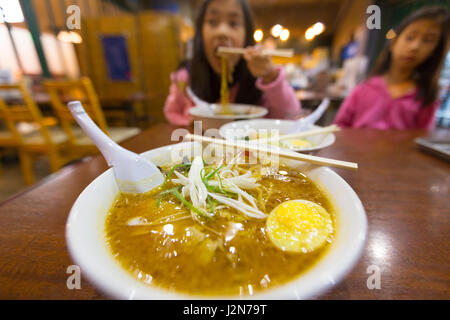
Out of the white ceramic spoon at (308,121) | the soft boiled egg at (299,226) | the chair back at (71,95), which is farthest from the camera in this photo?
the chair back at (71,95)

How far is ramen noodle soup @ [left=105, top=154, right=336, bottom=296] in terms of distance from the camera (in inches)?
14.4

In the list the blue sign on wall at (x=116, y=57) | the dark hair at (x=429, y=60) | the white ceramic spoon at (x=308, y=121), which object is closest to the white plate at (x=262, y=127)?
the white ceramic spoon at (x=308, y=121)

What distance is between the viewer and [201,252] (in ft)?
1.34

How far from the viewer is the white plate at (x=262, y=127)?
31.2 inches

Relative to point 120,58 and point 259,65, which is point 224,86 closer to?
point 259,65

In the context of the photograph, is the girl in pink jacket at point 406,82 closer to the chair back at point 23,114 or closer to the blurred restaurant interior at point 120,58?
the blurred restaurant interior at point 120,58

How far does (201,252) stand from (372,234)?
1.55 feet

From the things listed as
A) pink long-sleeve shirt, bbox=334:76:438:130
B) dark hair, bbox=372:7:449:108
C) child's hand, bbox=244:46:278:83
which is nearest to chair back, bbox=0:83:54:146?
child's hand, bbox=244:46:278:83

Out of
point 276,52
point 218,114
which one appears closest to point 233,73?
point 276,52

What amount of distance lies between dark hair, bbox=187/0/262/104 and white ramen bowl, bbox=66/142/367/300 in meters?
0.99

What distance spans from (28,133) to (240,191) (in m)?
3.63

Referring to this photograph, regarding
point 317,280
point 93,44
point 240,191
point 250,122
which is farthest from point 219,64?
point 93,44

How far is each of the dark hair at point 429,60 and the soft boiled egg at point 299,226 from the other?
1947mm
